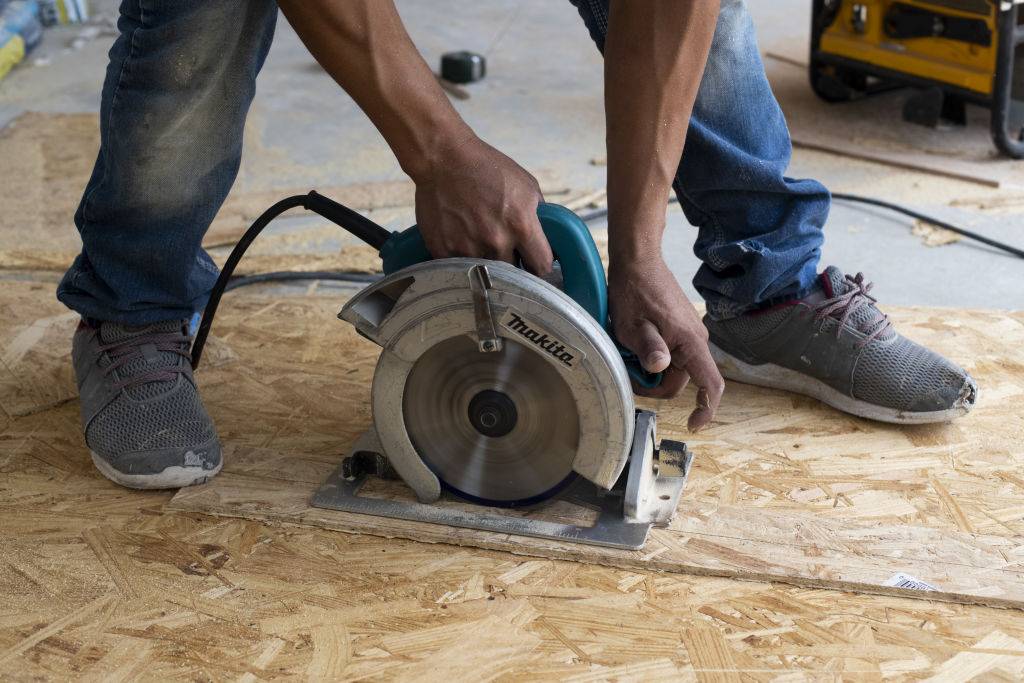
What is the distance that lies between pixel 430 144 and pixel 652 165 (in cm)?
33

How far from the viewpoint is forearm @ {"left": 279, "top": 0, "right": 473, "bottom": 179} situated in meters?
1.36

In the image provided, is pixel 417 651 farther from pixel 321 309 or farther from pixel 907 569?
pixel 321 309

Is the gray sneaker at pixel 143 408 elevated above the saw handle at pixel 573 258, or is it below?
below

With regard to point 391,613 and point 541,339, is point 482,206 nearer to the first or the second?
point 541,339

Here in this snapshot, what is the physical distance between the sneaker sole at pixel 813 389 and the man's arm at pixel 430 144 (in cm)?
68

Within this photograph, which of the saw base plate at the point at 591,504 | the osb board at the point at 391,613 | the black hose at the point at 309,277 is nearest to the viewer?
the osb board at the point at 391,613

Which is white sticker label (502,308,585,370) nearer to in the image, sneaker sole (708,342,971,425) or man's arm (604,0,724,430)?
man's arm (604,0,724,430)

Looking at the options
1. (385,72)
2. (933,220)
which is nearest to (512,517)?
(385,72)

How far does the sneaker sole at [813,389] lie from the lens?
182 centimetres

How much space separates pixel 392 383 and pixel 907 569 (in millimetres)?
774

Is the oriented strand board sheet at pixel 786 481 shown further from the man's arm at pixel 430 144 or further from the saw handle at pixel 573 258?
the man's arm at pixel 430 144

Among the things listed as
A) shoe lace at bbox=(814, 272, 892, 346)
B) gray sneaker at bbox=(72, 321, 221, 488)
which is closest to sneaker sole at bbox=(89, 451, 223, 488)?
gray sneaker at bbox=(72, 321, 221, 488)

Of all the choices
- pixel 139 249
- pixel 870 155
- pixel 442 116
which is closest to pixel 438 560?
pixel 442 116

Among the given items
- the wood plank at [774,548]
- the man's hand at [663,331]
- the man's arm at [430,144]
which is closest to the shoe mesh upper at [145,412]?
the wood plank at [774,548]
